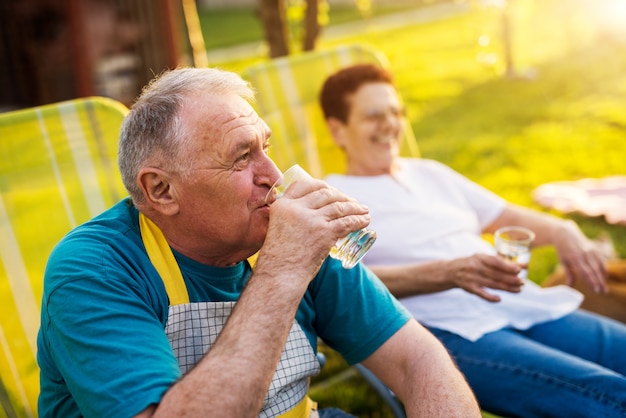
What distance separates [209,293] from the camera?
1.97m

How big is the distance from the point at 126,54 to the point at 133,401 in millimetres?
7723

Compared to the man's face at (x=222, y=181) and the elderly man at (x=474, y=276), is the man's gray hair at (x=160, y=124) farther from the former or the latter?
the elderly man at (x=474, y=276)

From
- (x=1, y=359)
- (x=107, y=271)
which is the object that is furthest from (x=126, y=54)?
(x=107, y=271)

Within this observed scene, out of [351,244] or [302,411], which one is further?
[302,411]

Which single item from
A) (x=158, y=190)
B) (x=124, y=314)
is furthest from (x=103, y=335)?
(x=158, y=190)

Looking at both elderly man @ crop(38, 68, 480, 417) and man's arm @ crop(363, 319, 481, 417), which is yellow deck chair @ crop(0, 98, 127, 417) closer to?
elderly man @ crop(38, 68, 480, 417)

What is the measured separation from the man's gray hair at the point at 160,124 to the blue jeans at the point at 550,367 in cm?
147

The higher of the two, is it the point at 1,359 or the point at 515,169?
the point at 1,359

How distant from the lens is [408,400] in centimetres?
208

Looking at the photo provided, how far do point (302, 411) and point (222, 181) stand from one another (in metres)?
0.74

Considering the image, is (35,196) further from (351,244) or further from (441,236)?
(441,236)

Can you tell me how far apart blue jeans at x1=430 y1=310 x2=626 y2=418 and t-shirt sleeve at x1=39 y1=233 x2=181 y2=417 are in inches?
56.4

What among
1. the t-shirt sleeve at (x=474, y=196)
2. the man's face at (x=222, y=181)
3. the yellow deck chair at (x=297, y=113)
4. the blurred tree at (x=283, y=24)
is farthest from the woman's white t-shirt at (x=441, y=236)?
the blurred tree at (x=283, y=24)

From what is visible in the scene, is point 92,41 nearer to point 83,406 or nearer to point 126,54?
point 126,54
